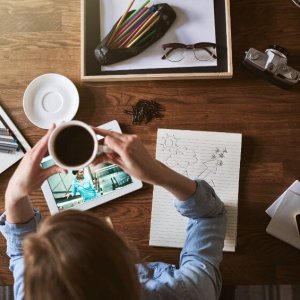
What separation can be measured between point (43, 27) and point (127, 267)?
685 mm

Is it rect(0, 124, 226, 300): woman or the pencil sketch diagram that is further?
the pencil sketch diagram

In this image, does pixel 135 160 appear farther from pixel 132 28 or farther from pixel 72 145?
pixel 132 28

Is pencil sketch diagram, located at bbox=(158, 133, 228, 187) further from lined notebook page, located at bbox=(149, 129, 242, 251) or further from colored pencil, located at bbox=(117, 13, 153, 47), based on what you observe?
colored pencil, located at bbox=(117, 13, 153, 47)

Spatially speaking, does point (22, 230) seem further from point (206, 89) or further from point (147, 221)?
point (206, 89)

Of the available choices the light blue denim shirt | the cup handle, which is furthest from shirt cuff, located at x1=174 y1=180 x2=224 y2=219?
the cup handle

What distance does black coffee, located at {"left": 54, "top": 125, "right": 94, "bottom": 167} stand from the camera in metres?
0.70

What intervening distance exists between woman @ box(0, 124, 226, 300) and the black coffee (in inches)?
1.2

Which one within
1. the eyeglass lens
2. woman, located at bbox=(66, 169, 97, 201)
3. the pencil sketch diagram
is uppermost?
the eyeglass lens

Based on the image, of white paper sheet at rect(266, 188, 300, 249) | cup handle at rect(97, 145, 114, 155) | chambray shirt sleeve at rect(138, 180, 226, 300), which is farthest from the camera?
white paper sheet at rect(266, 188, 300, 249)

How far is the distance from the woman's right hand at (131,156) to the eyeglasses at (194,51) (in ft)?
1.11

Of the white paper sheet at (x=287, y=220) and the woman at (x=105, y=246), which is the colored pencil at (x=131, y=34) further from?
the white paper sheet at (x=287, y=220)

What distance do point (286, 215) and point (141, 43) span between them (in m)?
0.52

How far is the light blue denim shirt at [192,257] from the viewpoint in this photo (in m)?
0.79

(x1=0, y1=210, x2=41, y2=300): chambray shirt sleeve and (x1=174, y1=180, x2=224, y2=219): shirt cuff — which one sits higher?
(x1=174, y1=180, x2=224, y2=219): shirt cuff
